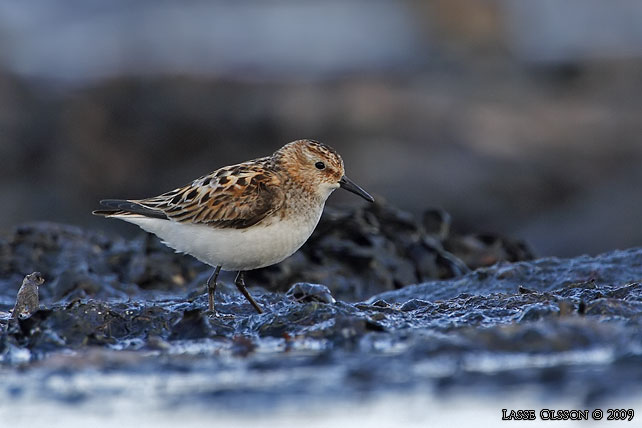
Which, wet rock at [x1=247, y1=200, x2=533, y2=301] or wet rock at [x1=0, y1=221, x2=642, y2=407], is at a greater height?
wet rock at [x1=247, y1=200, x2=533, y2=301]

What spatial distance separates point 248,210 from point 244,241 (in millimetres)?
257

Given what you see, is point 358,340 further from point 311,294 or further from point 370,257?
point 370,257

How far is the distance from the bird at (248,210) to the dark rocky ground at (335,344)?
44cm

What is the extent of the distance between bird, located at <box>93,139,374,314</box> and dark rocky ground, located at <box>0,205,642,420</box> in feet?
1.46

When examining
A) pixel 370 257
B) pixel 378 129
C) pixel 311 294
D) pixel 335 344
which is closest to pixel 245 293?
pixel 311 294

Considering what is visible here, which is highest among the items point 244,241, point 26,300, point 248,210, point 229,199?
point 229,199

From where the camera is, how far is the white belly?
7.04 m

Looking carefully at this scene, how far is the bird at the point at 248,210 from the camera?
23.3ft

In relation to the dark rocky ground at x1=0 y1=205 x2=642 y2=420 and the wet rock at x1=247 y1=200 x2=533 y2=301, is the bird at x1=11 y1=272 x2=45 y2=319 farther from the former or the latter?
the wet rock at x1=247 y1=200 x2=533 y2=301

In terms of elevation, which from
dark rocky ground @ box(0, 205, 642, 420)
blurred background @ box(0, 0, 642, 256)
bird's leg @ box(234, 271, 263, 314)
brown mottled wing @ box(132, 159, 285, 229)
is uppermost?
blurred background @ box(0, 0, 642, 256)

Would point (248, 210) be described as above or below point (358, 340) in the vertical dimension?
above

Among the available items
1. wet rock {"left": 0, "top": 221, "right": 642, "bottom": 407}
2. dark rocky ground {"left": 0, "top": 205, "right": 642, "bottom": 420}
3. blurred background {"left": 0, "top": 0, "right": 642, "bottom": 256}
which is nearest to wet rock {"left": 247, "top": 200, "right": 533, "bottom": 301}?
dark rocky ground {"left": 0, "top": 205, "right": 642, "bottom": 420}

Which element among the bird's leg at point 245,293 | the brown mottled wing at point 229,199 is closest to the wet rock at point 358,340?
the bird's leg at point 245,293

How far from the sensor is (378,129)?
58.3 ft
